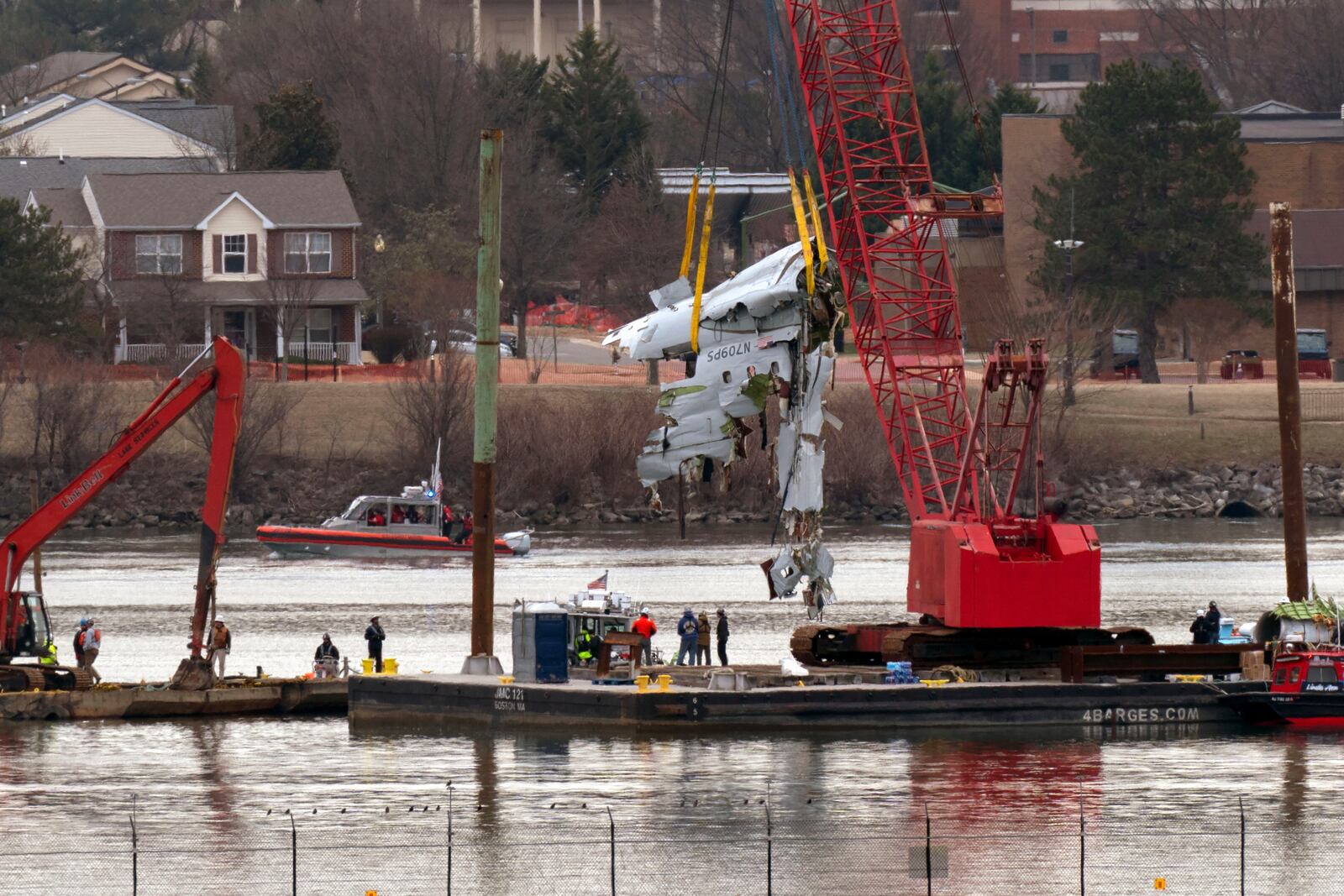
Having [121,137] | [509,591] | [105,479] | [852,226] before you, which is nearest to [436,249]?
[121,137]

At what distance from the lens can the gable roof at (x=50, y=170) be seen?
422 feet

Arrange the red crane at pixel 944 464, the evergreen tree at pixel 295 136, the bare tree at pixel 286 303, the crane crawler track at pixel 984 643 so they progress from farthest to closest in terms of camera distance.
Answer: the evergreen tree at pixel 295 136, the bare tree at pixel 286 303, the crane crawler track at pixel 984 643, the red crane at pixel 944 464

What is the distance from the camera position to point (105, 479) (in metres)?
46.4

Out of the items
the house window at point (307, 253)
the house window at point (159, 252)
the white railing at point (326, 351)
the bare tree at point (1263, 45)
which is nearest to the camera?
the white railing at point (326, 351)

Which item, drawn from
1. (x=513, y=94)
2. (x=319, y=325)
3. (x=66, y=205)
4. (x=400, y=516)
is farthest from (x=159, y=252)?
(x=400, y=516)

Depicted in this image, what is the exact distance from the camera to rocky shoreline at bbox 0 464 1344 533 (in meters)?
103

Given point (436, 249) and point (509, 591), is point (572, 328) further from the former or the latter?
point (509, 591)

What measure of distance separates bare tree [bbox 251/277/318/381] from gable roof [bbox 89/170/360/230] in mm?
4112

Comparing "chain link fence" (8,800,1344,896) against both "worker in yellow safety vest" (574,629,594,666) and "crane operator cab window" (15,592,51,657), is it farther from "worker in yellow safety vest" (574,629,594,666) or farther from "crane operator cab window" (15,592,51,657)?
"worker in yellow safety vest" (574,629,594,666)

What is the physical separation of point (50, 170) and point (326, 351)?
24.0m

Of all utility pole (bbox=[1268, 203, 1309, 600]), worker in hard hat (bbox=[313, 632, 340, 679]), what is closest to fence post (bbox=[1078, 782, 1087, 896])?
worker in hard hat (bbox=[313, 632, 340, 679])

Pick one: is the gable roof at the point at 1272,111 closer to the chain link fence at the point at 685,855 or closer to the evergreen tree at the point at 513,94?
the evergreen tree at the point at 513,94

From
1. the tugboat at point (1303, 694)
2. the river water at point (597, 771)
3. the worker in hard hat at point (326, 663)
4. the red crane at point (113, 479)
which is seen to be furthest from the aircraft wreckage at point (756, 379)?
the tugboat at point (1303, 694)

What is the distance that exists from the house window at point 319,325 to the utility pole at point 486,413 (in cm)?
7006
